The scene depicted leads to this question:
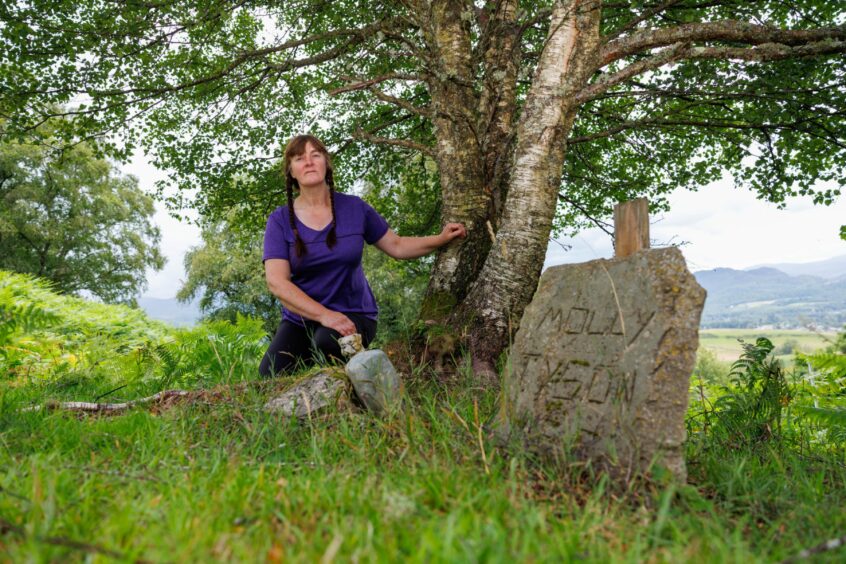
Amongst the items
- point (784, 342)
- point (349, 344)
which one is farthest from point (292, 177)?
point (784, 342)

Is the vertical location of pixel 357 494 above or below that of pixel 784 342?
above

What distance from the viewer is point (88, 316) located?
1170 cm

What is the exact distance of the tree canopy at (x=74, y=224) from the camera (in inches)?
1266

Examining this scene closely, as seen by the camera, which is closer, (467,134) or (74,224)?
(467,134)

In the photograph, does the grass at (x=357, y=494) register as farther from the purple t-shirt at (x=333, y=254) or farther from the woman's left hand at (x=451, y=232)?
the woman's left hand at (x=451, y=232)

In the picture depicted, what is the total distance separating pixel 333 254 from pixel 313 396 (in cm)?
169

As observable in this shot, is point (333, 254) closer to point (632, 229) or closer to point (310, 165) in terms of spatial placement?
point (310, 165)

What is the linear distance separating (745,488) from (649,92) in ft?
16.7

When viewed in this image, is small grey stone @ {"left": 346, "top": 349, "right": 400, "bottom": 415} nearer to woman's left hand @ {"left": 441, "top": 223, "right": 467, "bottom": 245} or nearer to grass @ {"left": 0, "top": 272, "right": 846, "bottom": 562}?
grass @ {"left": 0, "top": 272, "right": 846, "bottom": 562}

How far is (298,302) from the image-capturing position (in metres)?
4.79

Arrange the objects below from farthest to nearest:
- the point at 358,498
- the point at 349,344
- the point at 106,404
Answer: the point at 349,344 < the point at 106,404 < the point at 358,498

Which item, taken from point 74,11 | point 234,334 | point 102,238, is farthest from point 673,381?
point 102,238

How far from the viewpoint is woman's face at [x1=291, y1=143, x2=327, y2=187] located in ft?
16.3

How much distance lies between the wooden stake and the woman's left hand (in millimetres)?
2440
